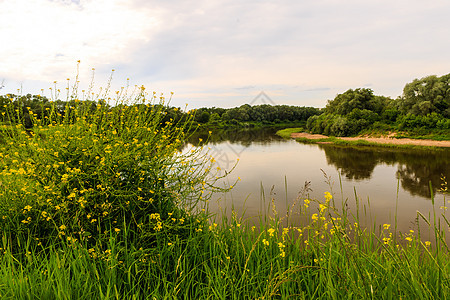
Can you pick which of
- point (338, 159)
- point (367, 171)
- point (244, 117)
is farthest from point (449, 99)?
point (244, 117)

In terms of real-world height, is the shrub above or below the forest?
below

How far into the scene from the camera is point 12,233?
4.30 metres

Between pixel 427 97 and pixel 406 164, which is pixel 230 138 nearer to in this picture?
pixel 406 164

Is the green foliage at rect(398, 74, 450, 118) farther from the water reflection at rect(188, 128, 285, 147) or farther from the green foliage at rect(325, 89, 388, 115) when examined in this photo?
the water reflection at rect(188, 128, 285, 147)

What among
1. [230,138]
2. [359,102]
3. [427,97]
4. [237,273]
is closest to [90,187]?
[237,273]

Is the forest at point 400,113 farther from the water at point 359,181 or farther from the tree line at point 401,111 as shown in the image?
the water at point 359,181

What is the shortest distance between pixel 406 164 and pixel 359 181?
8.59 metres

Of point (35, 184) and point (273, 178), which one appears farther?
point (273, 178)

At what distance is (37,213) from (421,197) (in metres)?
16.8

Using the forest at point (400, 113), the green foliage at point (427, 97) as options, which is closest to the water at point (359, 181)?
the forest at point (400, 113)

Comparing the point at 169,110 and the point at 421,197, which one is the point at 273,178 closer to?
the point at 421,197

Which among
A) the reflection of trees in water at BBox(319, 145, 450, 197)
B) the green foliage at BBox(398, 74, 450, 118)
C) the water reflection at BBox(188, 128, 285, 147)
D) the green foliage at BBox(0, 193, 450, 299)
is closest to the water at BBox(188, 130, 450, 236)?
the reflection of trees in water at BBox(319, 145, 450, 197)

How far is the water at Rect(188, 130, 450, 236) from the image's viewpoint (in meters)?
11.4

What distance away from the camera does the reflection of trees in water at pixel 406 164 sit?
1762 centimetres
